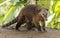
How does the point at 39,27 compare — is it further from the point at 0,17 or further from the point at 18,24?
the point at 0,17

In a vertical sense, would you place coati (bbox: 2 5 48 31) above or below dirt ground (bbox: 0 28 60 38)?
above

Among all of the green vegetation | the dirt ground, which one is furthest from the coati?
the green vegetation

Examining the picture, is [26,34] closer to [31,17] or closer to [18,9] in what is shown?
[31,17]

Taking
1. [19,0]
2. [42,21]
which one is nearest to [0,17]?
[19,0]

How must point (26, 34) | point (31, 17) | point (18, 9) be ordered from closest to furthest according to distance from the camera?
1. point (26, 34)
2. point (31, 17)
3. point (18, 9)

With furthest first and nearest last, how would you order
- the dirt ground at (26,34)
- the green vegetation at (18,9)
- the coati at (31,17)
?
1. the green vegetation at (18,9)
2. the coati at (31,17)
3. the dirt ground at (26,34)

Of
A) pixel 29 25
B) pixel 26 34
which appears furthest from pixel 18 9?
pixel 26 34

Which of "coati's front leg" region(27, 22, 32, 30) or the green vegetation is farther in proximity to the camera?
the green vegetation

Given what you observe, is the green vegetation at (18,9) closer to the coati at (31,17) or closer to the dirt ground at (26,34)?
the coati at (31,17)

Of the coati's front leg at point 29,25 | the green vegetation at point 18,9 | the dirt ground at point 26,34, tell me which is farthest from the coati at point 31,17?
the green vegetation at point 18,9

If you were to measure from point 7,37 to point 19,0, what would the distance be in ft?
5.72

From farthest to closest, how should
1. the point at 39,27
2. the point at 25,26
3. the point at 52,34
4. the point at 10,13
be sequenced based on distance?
the point at 10,13, the point at 25,26, the point at 39,27, the point at 52,34

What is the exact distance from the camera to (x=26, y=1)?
4406 mm

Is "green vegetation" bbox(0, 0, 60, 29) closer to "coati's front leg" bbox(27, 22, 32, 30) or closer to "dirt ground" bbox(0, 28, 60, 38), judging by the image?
"coati's front leg" bbox(27, 22, 32, 30)
